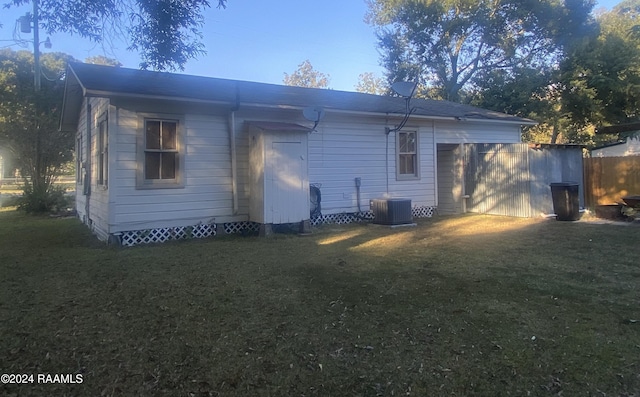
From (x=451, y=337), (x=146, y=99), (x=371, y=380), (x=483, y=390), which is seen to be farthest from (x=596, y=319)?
(x=146, y=99)

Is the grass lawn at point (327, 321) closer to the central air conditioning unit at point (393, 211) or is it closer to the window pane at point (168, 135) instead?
the window pane at point (168, 135)

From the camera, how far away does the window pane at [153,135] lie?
8492mm

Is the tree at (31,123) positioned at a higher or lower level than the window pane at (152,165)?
higher

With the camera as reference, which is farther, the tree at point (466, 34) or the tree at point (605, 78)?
the tree at point (466, 34)

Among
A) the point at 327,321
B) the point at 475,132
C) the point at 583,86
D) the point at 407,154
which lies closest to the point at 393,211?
the point at 407,154

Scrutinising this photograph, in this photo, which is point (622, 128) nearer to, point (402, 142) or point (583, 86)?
point (402, 142)

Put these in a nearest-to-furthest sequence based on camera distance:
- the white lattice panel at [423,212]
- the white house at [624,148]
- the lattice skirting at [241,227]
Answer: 1. the lattice skirting at [241,227]
2. the white lattice panel at [423,212]
3. the white house at [624,148]

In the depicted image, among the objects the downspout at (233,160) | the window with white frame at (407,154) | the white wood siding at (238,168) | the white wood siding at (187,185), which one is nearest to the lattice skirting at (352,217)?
the white wood siding at (238,168)

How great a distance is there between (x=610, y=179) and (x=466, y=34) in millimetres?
16412

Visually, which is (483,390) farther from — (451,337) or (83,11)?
(83,11)

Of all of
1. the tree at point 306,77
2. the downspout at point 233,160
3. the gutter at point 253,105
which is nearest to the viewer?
the gutter at point 253,105

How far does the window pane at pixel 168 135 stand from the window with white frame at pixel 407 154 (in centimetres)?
604

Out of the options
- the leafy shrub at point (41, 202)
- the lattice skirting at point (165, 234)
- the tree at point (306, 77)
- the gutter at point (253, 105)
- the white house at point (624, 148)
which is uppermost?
the tree at point (306, 77)

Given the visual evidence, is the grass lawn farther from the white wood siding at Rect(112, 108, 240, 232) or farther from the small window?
the small window
